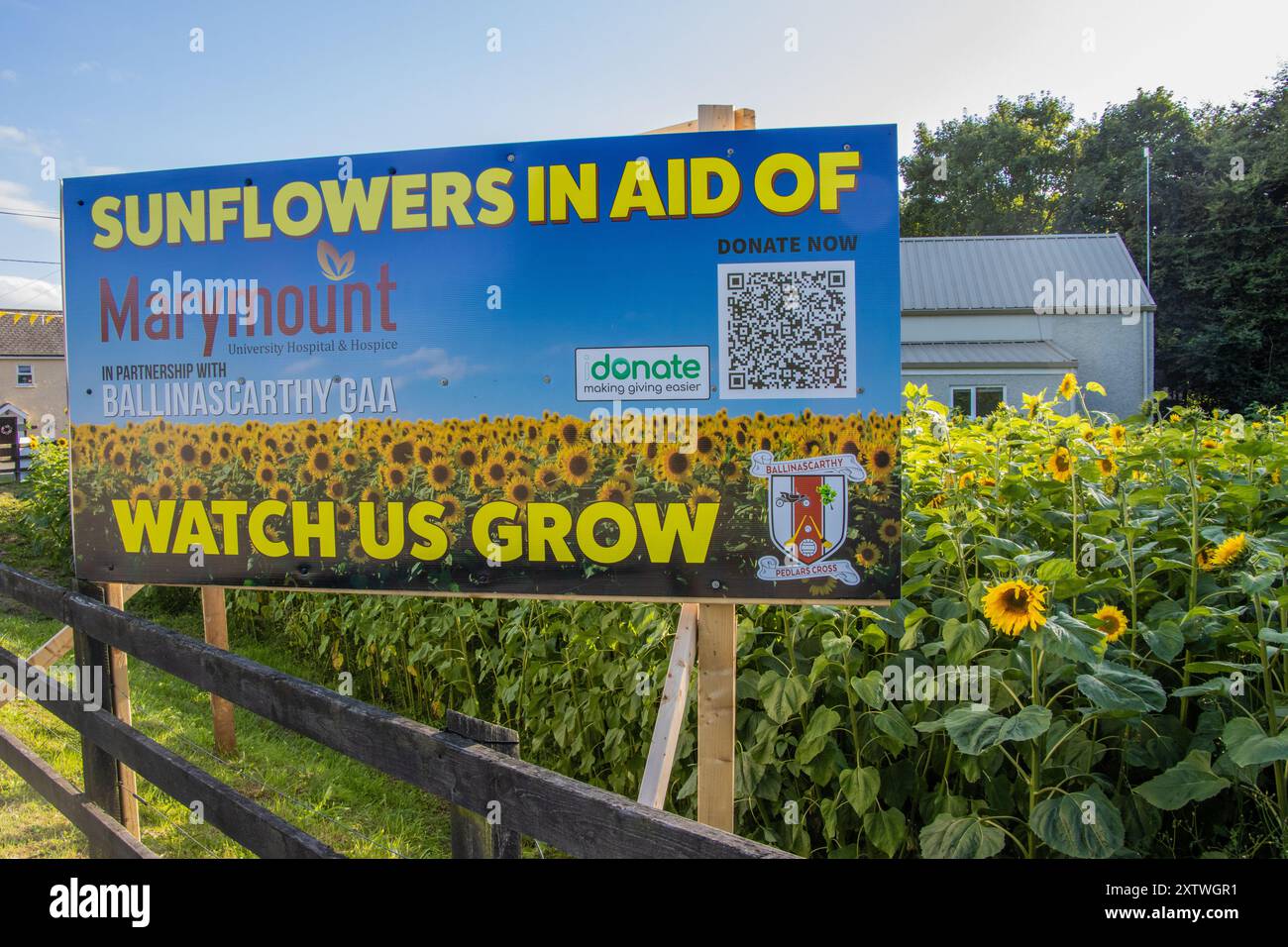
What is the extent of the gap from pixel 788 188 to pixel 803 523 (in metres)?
0.95

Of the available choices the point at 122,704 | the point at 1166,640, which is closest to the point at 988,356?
the point at 1166,640

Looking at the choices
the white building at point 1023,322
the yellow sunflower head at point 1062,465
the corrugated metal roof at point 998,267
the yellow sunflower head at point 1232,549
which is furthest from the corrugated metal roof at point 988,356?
the yellow sunflower head at point 1232,549

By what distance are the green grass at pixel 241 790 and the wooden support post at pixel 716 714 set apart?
4.71 feet

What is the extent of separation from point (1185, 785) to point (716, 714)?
1.23 metres

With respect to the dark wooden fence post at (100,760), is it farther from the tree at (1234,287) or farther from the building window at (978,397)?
the tree at (1234,287)

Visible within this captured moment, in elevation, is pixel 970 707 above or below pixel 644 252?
below

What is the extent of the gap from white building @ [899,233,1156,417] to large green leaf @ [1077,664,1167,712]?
70.6ft

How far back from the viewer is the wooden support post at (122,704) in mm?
3451

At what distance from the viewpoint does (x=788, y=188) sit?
104 inches

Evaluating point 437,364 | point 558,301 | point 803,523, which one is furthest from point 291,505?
point 803,523

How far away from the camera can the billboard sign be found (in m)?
2.63

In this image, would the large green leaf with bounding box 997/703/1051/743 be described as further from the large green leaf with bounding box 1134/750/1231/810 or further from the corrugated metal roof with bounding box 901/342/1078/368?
the corrugated metal roof with bounding box 901/342/1078/368

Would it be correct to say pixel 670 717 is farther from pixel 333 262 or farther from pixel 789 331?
pixel 333 262

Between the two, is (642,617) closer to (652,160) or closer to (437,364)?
(437,364)
